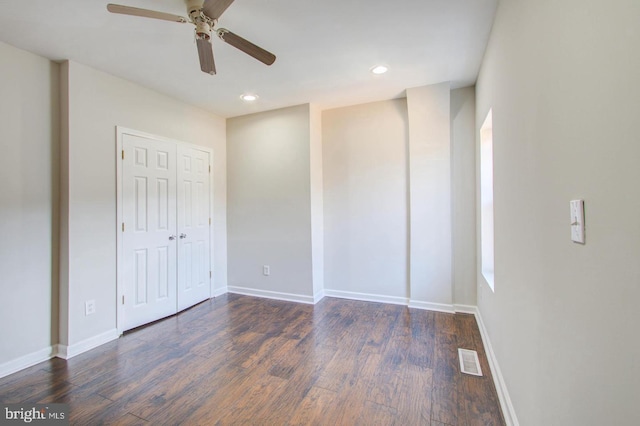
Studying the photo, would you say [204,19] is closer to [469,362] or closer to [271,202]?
[271,202]

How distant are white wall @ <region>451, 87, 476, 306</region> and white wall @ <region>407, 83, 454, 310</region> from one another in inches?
4.9

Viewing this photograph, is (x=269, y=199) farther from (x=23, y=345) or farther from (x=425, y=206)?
(x=23, y=345)

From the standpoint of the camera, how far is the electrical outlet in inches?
101

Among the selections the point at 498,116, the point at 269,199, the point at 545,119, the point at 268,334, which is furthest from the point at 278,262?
the point at 545,119

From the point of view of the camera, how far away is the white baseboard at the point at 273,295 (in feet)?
12.1

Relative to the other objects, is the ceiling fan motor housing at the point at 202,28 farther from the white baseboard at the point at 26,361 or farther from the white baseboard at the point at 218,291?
the white baseboard at the point at 218,291

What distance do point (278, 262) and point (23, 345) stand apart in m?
2.47

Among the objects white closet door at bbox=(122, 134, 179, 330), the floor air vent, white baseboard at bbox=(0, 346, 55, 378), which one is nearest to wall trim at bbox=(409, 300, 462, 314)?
the floor air vent

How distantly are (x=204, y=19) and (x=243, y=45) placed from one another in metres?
0.28

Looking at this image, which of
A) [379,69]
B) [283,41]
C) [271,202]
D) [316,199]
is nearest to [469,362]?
[316,199]

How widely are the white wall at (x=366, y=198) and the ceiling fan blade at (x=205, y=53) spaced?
2087 mm

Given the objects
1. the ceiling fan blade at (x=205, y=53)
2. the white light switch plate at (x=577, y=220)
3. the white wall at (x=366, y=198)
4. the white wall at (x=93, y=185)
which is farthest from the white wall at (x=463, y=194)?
the white wall at (x=93, y=185)

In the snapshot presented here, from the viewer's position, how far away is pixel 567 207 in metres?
0.92

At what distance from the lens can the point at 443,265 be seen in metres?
3.24
